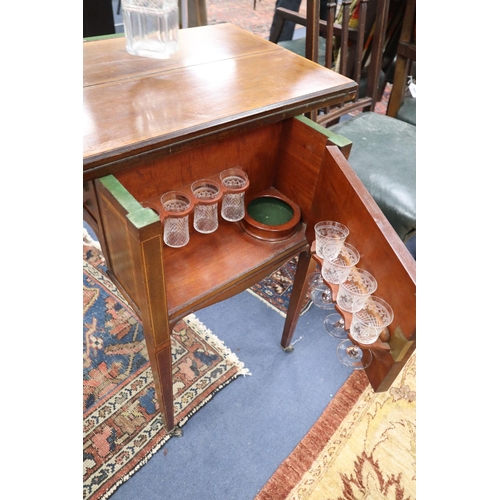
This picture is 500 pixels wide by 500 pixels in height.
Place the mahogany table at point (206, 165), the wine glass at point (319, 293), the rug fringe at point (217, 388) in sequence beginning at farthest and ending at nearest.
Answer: the wine glass at point (319, 293) → the rug fringe at point (217, 388) → the mahogany table at point (206, 165)

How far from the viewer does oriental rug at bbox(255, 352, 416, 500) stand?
101 centimetres

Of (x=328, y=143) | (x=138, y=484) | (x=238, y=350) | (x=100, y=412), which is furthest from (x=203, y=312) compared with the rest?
(x=328, y=143)

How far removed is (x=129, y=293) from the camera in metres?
0.83

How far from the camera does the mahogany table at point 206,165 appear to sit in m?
0.65

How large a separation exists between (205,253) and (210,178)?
0.56ft

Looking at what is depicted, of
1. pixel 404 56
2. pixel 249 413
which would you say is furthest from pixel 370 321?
pixel 404 56

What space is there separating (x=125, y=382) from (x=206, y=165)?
0.70m

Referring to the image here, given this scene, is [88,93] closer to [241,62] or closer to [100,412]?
[241,62]

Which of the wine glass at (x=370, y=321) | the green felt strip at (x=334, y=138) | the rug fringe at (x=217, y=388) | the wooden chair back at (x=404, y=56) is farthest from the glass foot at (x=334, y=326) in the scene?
the wooden chair back at (x=404, y=56)

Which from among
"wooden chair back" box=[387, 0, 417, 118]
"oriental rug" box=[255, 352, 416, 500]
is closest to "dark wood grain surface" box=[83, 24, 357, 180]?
"wooden chair back" box=[387, 0, 417, 118]

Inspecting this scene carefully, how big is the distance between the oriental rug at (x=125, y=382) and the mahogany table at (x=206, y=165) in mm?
105

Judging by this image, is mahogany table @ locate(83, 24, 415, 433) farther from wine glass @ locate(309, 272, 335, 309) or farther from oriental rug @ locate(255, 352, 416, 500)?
oriental rug @ locate(255, 352, 416, 500)

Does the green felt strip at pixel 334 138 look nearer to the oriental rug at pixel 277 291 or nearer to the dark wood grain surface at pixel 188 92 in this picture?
the dark wood grain surface at pixel 188 92

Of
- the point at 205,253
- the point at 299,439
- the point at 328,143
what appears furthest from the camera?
the point at 299,439
